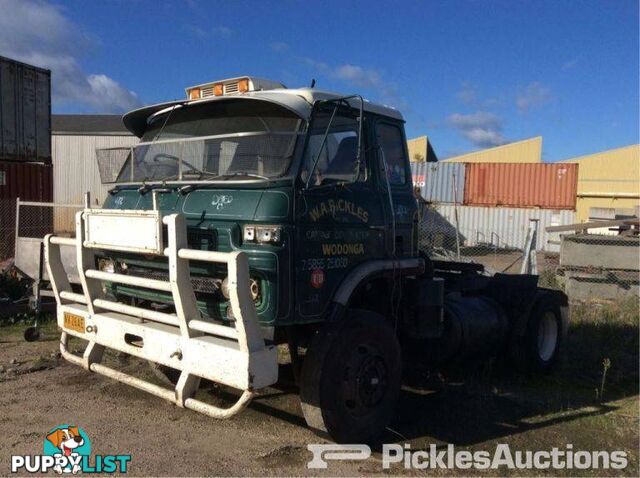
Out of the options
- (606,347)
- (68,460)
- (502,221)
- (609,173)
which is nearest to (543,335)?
(606,347)

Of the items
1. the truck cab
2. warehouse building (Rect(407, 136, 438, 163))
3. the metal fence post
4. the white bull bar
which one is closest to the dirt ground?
the white bull bar

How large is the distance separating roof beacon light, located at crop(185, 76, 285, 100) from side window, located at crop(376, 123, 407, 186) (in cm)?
97

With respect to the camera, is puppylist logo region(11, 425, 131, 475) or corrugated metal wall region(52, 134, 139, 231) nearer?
puppylist logo region(11, 425, 131, 475)

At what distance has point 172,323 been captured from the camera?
4234mm

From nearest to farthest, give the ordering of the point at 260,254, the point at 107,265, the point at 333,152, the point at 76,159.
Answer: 1. the point at 260,254
2. the point at 333,152
3. the point at 107,265
4. the point at 76,159

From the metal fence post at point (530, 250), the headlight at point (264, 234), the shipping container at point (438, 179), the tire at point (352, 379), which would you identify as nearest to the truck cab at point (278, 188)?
the headlight at point (264, 234)

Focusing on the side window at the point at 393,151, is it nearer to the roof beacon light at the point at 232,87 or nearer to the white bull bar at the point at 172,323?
the roof beacon light at the point at 232,87

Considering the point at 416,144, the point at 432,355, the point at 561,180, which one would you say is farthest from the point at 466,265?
the point at 416,144

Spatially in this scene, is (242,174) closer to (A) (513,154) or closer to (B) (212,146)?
(B) (212,146)

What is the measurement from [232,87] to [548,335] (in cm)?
475

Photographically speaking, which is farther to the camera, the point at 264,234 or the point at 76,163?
the point at 76,163

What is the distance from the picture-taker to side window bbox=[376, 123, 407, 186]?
5.28 m

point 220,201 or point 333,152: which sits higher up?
point 333,152

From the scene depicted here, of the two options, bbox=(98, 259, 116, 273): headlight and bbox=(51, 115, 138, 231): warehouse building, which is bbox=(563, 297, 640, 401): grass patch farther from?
bbox=(51, 115, 138, 231): warehouse building
